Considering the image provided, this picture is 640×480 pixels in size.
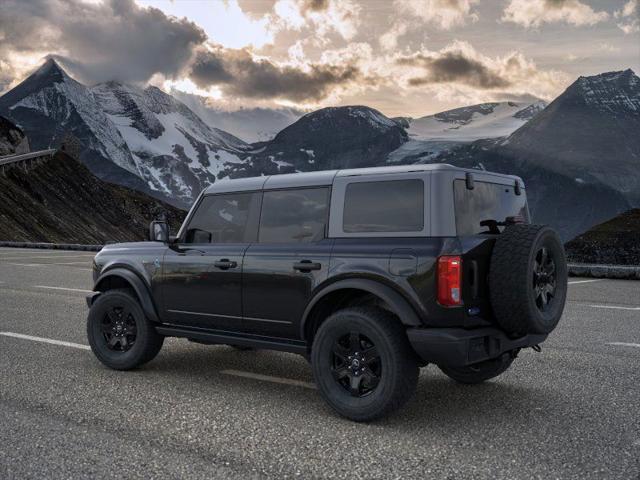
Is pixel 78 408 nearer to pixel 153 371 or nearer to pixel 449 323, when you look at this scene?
pixel 153 371

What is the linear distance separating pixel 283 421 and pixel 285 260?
1263 mm

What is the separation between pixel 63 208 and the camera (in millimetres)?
83438

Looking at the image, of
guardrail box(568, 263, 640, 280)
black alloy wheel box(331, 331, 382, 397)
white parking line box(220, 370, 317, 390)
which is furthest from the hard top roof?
guardrail box(568, 263, 640, 280)

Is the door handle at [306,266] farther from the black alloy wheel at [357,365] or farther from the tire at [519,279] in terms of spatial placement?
the tire at [519,279]

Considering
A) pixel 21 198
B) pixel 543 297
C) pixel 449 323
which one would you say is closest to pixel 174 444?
pixel 449 323

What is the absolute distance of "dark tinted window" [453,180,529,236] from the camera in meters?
4.90

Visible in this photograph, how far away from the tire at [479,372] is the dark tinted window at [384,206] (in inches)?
58.0

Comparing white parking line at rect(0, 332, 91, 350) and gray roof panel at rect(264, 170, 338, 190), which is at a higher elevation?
gray roof panel at rect(264, 170, 338, 190)

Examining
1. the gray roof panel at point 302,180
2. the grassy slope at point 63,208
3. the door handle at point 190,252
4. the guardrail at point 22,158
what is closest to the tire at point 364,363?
the gray roof panel at point 302,180

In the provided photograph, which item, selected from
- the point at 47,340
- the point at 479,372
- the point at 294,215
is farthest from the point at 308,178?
the point at 47,340

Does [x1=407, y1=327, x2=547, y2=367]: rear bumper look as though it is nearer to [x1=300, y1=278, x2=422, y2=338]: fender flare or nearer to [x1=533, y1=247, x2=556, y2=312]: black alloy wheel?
[x1=300, y1=278, x2=422, y2=338]: fender flare

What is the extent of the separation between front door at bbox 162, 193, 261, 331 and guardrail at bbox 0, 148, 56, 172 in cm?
7852

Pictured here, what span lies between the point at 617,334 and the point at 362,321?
5.56 metres

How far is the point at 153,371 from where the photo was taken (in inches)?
255
